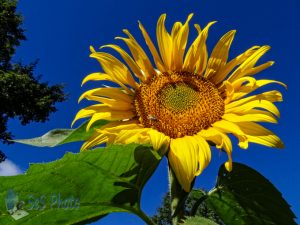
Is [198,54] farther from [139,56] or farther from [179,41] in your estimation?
[139,56]

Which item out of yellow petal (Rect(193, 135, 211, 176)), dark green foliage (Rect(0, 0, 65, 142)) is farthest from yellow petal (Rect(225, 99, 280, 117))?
dark green foliage (Rect(0, 0, 65, 142))

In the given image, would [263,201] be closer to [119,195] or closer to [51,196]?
[119,195]

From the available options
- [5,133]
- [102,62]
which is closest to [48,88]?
[5,133]

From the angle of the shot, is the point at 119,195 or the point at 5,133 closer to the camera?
the point at 119,195

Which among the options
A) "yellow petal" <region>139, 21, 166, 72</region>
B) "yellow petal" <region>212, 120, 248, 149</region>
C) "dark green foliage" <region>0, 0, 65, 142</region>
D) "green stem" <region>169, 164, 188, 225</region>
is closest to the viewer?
"green stem" <region>169, 164, 188, 225</region>

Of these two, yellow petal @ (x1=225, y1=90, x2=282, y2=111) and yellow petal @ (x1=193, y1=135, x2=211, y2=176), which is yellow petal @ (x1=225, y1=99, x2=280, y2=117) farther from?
yellow petal @ (x1=193, y1=135, x2=211, y2=176)

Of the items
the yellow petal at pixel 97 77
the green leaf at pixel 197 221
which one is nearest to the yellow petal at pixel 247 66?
the yellow petal at pixel 97 77

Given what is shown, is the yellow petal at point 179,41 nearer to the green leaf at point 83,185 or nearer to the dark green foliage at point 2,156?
the green leaf at point 83,185
